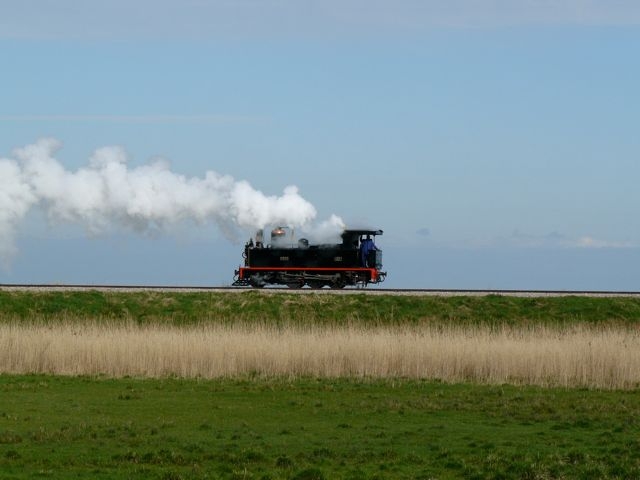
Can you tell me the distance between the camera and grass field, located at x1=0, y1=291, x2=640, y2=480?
46.9ft

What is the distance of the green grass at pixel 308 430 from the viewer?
14.0 metres

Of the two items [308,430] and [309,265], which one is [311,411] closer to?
[308,430]

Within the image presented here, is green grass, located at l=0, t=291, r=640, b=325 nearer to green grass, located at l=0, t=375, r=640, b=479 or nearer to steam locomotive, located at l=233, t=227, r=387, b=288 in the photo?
steam locomotive, located at l=233, t=227, r=387, b=288

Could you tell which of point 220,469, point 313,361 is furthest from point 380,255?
point 220,469

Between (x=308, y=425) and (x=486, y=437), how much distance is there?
3162 millimetres

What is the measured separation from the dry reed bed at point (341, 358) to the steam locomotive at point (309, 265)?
19.7 metres

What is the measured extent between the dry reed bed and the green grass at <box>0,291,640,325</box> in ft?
32.8

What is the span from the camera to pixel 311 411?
1966cm

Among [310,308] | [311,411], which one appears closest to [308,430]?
[311,411]

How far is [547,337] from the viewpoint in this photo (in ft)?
98.0

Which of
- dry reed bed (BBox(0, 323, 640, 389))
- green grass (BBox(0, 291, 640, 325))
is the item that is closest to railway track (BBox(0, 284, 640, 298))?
green grass (BBox(0, 291, 640, 325))

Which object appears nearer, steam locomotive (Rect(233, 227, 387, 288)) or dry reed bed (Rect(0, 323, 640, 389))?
dry reed bed (Rect(0, 323, 640, 389))

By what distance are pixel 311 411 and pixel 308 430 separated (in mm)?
2188

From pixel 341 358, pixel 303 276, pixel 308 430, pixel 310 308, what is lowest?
pixel 308 430
